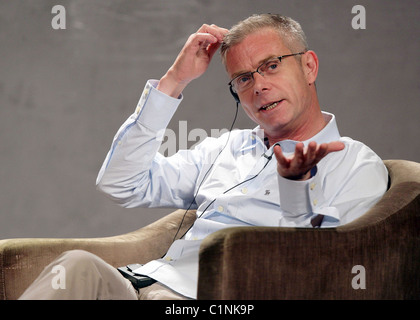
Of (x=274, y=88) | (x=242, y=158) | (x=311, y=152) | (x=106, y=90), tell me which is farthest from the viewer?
(x=106, y=90)

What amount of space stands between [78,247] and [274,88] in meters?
0.84

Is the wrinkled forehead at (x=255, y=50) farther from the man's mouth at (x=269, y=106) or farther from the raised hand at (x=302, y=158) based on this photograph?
the raised hand at (x=302, y=158)

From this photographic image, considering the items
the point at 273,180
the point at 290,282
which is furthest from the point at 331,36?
the point at 290,282

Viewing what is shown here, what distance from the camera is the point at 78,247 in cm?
178

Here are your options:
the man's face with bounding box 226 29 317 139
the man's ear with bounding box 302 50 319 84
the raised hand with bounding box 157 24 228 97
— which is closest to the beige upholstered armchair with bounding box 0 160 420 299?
the man's face with bounding box 226 29 317 139

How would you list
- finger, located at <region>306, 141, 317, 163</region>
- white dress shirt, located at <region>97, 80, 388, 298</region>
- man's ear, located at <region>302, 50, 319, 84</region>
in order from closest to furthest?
1. finger, located at <region>306, 141, 317, 163</region>
2. white dress shirt, located at <region>97, 80, 388, 298</region>
3. man's ear, located at <region>302, 50, 319, 84</region>

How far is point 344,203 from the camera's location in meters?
1.50

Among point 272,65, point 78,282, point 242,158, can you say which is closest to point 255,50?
point 272,65

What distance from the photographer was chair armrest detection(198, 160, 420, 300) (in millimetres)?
1209

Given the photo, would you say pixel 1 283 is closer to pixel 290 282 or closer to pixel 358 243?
pixel 290 282

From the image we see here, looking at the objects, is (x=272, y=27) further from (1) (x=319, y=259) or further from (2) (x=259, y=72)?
(1) (x=319, y=259)

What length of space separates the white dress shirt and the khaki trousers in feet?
0.83

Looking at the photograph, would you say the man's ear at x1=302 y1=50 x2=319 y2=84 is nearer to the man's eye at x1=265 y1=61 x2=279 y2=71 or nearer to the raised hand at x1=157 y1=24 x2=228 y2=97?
the man's eye at x1=265 y1=61 x2=279 y2=71
